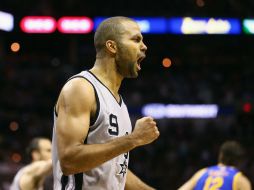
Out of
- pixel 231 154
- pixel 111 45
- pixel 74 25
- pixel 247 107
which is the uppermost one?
pixel 74 25

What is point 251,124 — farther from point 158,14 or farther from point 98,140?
point 98,140

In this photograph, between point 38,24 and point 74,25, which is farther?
point 74,25

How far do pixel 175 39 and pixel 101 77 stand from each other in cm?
1603

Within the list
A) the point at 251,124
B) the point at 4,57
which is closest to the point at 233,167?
the point at 251,124

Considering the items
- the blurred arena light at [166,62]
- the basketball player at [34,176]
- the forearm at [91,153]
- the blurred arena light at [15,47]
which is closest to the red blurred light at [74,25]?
the blurred arena light at [15,47]

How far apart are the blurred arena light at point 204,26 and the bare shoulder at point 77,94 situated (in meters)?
13.3

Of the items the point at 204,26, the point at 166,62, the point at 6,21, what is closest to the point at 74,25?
the point at 6,21

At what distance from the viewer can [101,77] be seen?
3.42 m

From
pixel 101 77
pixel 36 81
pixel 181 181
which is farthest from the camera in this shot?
pixel 36 81

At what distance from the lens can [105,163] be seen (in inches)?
126

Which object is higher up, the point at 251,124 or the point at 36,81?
the point at 36,81

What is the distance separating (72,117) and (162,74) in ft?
57.1

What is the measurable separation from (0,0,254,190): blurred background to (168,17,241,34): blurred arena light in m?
0.03

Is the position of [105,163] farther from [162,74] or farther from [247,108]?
[162,74]
